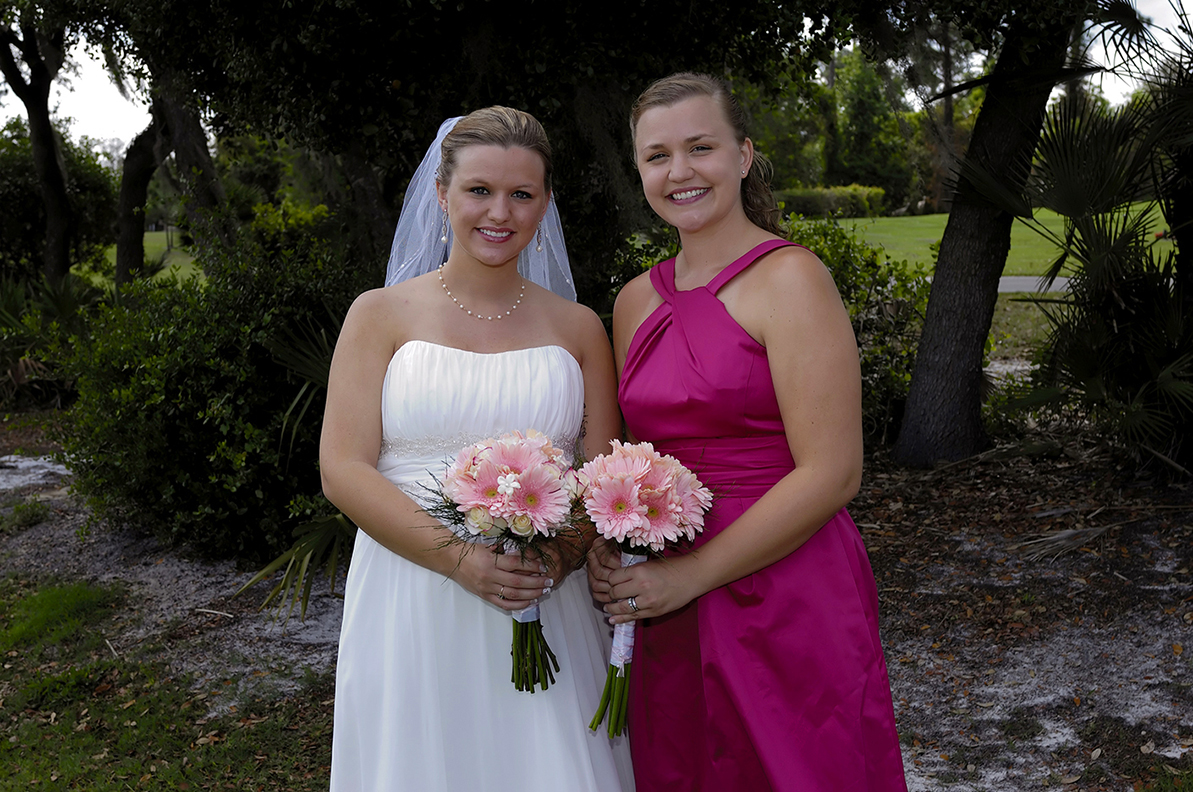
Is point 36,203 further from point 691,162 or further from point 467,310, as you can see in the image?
point 691,162

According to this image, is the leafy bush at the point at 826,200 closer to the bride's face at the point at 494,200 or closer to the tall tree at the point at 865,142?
the tall tree at the point at 865,142

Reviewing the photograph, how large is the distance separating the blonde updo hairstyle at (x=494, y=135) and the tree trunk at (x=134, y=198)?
11178mm

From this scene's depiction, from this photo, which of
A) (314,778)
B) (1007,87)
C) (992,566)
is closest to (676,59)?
(1007,87)

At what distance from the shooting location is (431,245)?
10.7 feet

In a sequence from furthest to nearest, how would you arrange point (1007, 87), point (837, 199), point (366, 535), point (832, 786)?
1. point (837, 199)
2. point (1007, 87)
3. point (366, 535)
4. point (832, 786)

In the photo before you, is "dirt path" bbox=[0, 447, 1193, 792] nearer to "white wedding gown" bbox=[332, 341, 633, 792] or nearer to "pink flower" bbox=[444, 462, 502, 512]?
"white wedding gown" bbox=[332, 341, 633, 792]

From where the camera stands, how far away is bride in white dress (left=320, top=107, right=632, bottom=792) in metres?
2.60

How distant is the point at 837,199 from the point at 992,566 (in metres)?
28.1

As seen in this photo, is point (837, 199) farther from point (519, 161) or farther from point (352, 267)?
point (519, 161)

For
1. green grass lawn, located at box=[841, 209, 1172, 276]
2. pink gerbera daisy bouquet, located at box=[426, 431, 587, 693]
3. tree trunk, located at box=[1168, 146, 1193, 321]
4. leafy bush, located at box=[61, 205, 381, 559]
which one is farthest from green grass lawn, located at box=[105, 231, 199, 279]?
green grass lawn, located at box=[841, 209, 1172, 276]

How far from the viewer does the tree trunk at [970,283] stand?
6.79m

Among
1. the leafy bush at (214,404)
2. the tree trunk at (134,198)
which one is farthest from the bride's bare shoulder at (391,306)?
the tree trunk at (134,198)

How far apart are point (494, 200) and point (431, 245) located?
636 millimetres

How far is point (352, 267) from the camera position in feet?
21.5
